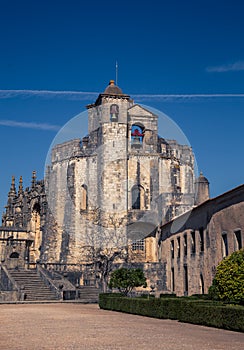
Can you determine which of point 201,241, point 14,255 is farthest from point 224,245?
point 14,255

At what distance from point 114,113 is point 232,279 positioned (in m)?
29.3

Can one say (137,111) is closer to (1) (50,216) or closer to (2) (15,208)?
(1) (50,216)

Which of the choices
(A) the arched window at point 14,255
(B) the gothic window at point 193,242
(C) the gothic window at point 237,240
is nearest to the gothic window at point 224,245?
(C) the gothic window at point 237,240

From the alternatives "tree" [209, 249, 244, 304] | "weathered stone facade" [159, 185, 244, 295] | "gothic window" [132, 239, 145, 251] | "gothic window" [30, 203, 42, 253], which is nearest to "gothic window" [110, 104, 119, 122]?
"weathered stone facade" [159, 185, 244, 295]

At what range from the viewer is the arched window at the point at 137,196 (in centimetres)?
4381

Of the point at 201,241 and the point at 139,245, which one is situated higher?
the point at 139,245

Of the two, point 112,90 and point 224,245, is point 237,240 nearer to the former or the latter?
point 224,245

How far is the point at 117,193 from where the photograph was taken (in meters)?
42.8

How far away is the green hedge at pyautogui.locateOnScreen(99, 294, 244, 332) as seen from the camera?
14438 millimetres

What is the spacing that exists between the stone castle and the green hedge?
1486 cm

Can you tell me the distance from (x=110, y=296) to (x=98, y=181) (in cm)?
1858

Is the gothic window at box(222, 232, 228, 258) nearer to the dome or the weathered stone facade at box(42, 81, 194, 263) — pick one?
the weathered stone facade at box(42, 81, 194, 263)

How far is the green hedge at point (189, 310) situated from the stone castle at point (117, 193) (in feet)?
48.7

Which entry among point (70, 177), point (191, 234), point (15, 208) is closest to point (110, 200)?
point (70, 177)
